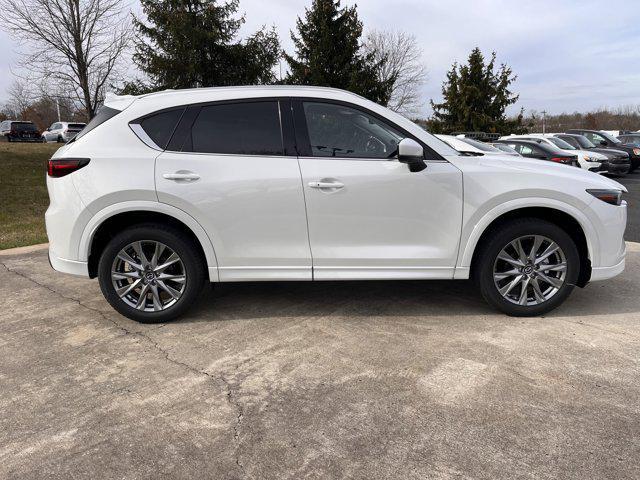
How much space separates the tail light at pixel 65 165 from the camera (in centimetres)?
383

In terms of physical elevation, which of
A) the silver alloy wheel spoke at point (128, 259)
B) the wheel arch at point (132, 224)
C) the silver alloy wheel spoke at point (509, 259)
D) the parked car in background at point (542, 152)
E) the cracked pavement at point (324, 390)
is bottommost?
the cracked pavement at point (324, 390)

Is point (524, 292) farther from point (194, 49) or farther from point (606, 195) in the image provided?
point (194, 49)

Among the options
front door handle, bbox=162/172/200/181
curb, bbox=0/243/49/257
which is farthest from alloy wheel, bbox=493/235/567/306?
curb, bbox=0/243/49/257

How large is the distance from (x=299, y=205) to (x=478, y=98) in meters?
31.3

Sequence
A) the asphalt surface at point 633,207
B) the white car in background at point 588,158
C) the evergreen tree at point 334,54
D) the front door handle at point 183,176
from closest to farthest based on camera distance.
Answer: the front door handle at point 183,176
the asphalt surface at point 633,207
the white car in background at point 588,158
the evergreen tree at point 334,54

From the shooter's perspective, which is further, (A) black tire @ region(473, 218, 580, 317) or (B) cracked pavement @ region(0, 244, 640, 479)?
(A) black tire @ region(473, 218, 580, 317)

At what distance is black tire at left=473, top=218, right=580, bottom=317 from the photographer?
155 inches

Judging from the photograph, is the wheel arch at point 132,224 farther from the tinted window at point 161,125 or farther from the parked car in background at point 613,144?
the parked car in background at point 613,144

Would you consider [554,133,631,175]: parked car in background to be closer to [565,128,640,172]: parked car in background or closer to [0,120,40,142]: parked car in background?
[565,128,640,172]: parked car in background

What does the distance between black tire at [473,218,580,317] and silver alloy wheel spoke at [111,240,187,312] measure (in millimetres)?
2400

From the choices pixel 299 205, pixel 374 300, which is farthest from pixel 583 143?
pixel 299 205

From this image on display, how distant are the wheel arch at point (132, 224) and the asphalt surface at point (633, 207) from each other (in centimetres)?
650

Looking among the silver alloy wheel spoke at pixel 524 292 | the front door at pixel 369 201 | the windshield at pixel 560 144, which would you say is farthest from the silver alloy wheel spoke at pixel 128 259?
the windshield at pixel 560 144

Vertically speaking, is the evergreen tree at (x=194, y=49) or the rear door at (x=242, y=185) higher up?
the evergreen tree at (x=194, y=49)
